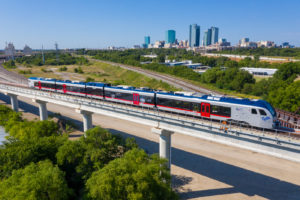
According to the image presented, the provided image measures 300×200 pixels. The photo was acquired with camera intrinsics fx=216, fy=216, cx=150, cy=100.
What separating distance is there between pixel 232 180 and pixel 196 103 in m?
13.3

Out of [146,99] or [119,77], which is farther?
[119,77]

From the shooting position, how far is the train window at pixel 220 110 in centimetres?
2691

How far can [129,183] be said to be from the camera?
19375 millimetres

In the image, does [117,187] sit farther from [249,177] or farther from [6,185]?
[249,177]

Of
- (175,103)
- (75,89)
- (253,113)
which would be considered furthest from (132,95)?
(253,113)

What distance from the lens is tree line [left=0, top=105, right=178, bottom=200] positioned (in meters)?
19.3

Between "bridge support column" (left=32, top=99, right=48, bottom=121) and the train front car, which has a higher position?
the train front car

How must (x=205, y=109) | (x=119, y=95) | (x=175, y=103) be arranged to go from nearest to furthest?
(x=205, y=109)
(x=175, y=103)
(x=119, y=95)

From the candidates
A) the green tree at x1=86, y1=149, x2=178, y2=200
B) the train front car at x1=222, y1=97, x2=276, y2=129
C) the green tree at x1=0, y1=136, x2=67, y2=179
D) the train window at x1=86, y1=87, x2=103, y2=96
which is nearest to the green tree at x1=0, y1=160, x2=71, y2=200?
the green tree at x1=86, y1=149, x2=178, y2=200

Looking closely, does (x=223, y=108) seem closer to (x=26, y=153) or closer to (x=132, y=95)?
(x=132, y=95)

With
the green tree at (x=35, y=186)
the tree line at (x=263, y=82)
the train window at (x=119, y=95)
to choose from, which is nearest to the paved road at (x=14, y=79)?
the train window at (x=119, y=95)

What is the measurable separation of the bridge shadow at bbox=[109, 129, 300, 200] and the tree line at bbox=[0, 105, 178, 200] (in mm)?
8999

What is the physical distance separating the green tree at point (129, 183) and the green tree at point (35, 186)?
→ 3103mm

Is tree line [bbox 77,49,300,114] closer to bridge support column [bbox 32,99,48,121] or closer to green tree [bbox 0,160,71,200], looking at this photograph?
green tree [bbox 0,160,71,200]
